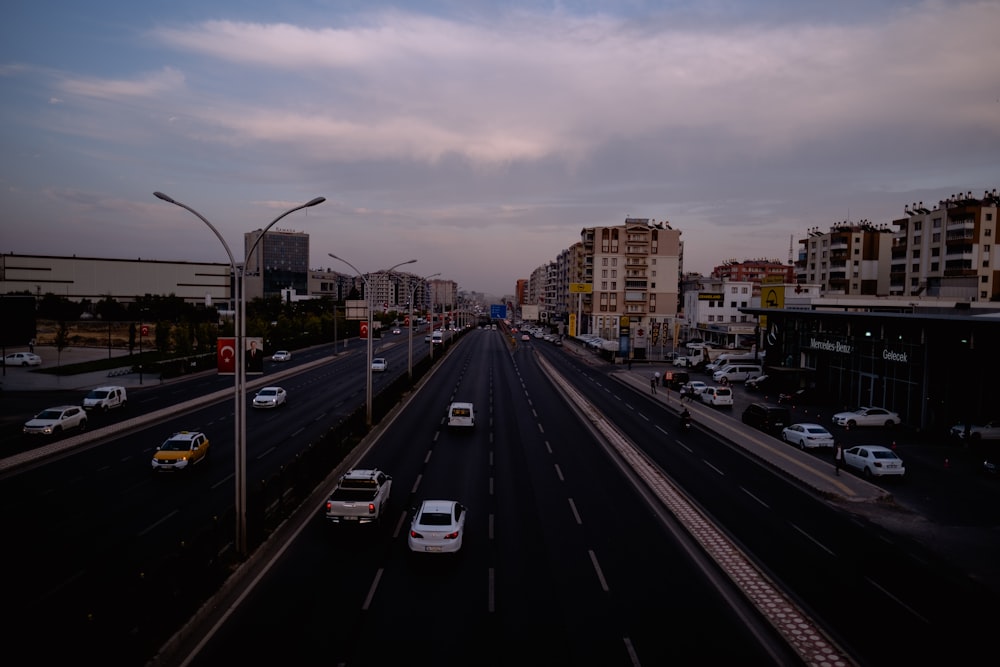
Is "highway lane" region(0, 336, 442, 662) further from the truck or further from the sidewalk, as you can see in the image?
the sidewalk

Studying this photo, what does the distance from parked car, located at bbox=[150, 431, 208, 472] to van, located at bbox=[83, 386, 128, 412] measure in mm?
16989

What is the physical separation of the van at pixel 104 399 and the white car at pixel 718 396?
1755 inches

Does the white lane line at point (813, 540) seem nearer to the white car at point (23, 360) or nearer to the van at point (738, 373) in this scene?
the van at point (738, 373)

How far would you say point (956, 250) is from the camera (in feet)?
291

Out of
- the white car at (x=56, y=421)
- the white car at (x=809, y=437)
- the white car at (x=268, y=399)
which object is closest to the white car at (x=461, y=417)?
the white car at (x=268, y=399)

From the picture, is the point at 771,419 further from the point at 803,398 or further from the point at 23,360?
the point at 23,360

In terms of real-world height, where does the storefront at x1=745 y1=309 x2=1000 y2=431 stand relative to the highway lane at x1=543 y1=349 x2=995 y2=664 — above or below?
above

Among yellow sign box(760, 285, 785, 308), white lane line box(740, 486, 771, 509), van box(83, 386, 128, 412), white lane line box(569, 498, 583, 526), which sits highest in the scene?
yellow sign box(760, 285, 785, 308)

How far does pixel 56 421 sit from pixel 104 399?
8.34 meters

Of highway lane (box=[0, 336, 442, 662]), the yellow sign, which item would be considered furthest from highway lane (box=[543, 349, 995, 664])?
the yellow sign

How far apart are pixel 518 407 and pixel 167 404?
2570 cm

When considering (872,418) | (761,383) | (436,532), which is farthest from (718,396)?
(436,532)

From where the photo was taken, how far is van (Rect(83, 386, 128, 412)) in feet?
130

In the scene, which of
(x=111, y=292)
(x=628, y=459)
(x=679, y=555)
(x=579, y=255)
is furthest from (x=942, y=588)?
(x=111, y=292)
